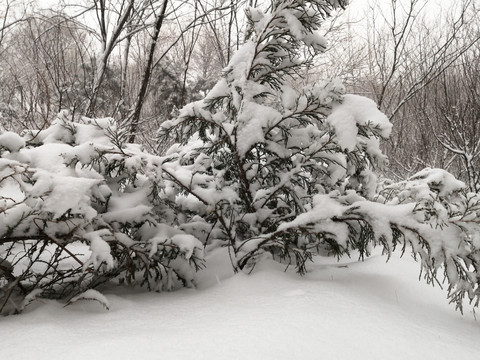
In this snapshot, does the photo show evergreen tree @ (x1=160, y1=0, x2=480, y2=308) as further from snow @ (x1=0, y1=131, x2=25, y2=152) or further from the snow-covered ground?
snow @ (x1=0, y1=131, x2=25, y2=152)

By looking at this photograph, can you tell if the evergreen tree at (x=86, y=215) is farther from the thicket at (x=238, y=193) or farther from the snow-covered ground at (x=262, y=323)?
the snow-covered ground at (x=262, y=323)

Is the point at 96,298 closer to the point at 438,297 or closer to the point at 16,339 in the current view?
the point at 16,339

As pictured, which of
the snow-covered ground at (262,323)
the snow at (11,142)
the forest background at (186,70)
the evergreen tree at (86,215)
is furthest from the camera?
the forest background at (186,70)

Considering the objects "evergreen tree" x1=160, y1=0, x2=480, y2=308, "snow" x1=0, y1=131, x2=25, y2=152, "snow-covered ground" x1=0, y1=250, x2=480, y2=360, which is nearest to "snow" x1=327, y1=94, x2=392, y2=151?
"evergreen tree" x1=160, y1=0, x2=480, y2=308

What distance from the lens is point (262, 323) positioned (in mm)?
1443

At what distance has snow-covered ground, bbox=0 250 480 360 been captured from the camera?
1.26m

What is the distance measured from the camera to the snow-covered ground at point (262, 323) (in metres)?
1.26

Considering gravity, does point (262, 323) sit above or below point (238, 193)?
below

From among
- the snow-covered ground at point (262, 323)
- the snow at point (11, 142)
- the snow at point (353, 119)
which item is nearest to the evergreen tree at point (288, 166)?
the snow at point (353, 119)

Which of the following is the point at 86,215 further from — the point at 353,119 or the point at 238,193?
the point at 353,119

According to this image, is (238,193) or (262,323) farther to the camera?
(238,193)

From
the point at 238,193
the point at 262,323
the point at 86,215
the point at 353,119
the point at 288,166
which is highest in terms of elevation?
the point at 353,119

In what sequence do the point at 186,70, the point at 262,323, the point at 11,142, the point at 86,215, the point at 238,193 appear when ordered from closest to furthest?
the point at 262,323
the point at 86,215
the point at 11,142
the point at 238,193
the point at 186,70

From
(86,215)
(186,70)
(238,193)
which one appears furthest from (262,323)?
(186,70)
